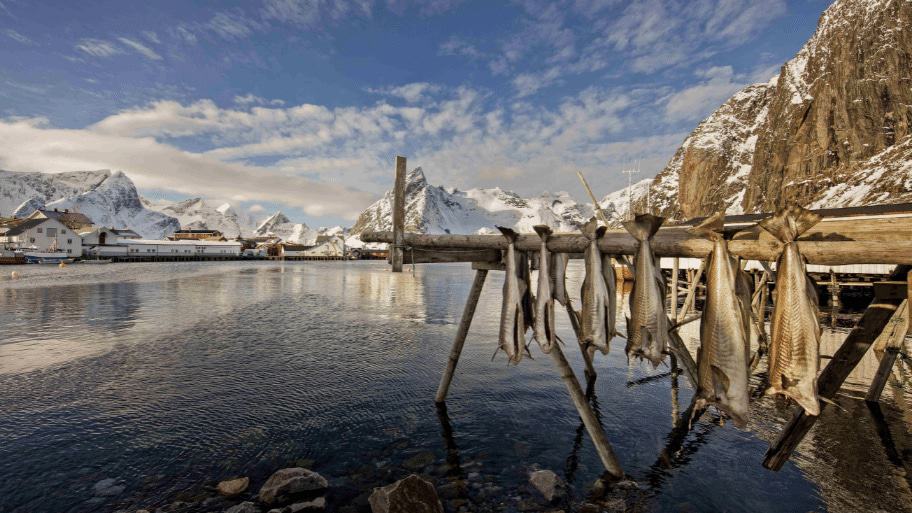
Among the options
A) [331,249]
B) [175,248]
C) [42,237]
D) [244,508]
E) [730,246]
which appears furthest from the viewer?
[331,249]

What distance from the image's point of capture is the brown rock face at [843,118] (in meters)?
53.9

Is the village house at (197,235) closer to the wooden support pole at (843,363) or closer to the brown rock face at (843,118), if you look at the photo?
the wooden support pole at (843,363)

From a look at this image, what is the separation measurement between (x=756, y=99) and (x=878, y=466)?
148407 millimetres

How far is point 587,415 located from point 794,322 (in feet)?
10.2

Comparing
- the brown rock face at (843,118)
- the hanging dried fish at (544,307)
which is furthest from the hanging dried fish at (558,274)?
the brown rock face at (843,118)

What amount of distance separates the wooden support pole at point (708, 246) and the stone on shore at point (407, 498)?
3.85 metres

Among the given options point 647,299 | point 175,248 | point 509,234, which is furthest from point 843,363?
point 175,248

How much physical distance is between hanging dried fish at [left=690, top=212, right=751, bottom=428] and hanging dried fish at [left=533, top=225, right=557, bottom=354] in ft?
6.26

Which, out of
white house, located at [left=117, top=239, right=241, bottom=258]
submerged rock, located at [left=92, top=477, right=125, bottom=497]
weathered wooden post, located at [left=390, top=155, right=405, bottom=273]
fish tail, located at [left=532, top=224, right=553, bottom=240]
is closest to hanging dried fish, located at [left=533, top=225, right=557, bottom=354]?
fish tail, located at [left=532, top=224, right=553, bottom=240]

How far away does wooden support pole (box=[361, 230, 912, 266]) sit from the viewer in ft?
11.6

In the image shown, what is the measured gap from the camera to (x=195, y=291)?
112ft

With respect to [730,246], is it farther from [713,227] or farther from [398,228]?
[398,228]

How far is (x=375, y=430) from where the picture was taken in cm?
780

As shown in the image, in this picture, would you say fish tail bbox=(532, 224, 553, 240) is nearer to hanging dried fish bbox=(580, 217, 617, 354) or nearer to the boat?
hanging dried fish bbox=(580, 217, 617, 354)
